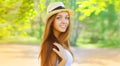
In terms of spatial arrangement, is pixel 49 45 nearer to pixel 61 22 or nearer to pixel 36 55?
pixel 61 22

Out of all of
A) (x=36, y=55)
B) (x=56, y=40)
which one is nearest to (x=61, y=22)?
(x=56, y=40)

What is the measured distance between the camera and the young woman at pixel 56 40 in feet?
4.52

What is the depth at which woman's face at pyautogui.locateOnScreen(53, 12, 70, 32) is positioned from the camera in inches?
55.8

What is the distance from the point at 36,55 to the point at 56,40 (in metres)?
1.11

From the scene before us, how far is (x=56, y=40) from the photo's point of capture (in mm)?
1413

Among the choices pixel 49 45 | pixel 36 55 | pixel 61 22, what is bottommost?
pixel 36 55

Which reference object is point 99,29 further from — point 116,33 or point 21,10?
point 21,10

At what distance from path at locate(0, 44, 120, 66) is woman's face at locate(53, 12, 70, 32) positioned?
1059 mm

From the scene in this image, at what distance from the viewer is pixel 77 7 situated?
8.22 ft

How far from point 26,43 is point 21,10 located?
0.30 m

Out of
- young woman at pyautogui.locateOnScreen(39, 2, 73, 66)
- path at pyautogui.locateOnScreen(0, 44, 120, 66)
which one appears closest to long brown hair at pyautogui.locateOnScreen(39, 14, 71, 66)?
young woman at pyautogui.locateOnScreen(39, 2, 73, 66)

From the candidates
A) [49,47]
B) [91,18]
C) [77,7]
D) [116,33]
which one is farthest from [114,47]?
[49,47]

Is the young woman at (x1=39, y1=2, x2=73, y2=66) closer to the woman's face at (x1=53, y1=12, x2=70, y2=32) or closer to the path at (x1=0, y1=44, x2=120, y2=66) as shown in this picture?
the woman's face at (x1=53, y1=12, x2=70, y2=32)

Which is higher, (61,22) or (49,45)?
(61,22)
